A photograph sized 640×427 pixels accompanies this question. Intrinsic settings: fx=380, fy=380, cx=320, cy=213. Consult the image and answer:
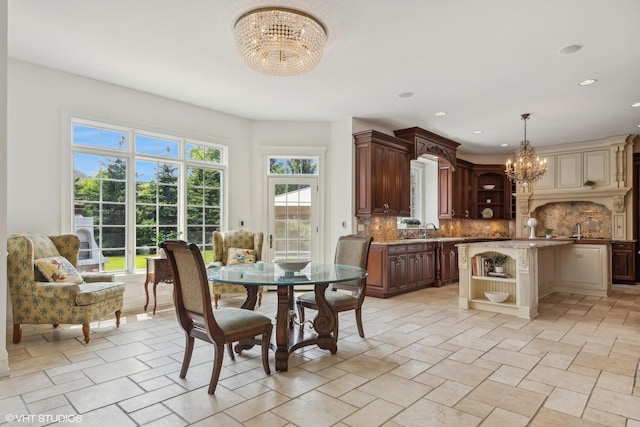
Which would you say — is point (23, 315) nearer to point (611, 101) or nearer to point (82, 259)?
point (82, 259)

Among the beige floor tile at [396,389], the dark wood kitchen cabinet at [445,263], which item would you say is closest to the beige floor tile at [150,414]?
the beige floor tile at [396,389]

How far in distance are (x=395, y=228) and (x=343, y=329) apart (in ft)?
11.2

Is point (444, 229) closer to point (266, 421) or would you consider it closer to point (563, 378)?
point (563, 378)

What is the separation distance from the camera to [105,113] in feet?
15.4

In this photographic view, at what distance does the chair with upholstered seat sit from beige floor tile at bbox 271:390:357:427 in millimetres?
914

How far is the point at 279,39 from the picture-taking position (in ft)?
9.98

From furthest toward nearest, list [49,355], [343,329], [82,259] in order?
[82,259], [343,329], [49,355]

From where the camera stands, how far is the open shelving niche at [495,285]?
4.86m

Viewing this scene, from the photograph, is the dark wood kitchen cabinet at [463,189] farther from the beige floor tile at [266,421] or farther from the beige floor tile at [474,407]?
the beige floor tile at [266,421]

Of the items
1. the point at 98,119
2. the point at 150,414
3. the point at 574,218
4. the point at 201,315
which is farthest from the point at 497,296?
the point at 98,119

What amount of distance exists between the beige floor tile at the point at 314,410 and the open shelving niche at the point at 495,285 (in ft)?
10.6

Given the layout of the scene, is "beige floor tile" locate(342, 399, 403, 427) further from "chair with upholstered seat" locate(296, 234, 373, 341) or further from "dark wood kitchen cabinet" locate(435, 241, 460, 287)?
"dark wood kitchen cabinet" locate(435, 241, 460, 287)

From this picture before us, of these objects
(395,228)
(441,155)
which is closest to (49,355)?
(395,228)

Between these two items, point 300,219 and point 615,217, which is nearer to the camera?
point 300,219
